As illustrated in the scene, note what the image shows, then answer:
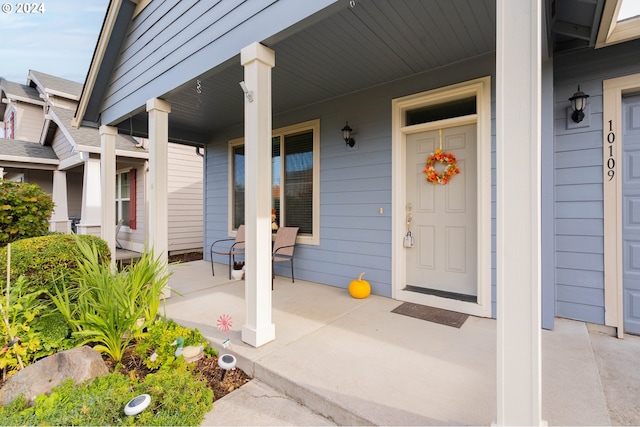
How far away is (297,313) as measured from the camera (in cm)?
306

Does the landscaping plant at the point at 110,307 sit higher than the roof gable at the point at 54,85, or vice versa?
the roof gable at the point at 54,85

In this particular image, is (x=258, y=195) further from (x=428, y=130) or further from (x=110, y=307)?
(x=428, y=130)

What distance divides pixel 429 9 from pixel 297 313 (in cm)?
293

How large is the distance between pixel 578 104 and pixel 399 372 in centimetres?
276

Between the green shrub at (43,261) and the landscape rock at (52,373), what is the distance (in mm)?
731

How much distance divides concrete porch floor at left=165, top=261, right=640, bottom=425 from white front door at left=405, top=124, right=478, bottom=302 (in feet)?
1.81

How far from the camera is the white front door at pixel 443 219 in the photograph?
10.4 feet

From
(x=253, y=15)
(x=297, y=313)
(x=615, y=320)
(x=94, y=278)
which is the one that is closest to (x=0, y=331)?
(x=94, y=278)

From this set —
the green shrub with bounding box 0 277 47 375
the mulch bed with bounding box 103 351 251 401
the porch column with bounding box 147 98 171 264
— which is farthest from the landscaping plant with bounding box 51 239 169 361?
the porch column with bounding box 147 98 171 264

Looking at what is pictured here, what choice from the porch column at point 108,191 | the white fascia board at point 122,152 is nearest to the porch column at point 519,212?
the porch column at point 108,191

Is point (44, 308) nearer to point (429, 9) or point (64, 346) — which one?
point (64, 346)

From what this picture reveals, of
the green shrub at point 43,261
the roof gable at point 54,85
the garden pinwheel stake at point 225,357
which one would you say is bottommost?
the garden pinwheel stake at point 225,357

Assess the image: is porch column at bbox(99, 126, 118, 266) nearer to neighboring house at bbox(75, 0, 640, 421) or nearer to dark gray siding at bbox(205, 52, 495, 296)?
neighboring house at bbox(75, 0, 640, 421)

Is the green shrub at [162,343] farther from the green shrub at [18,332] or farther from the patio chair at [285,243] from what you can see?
the patio chair at [285,243]
